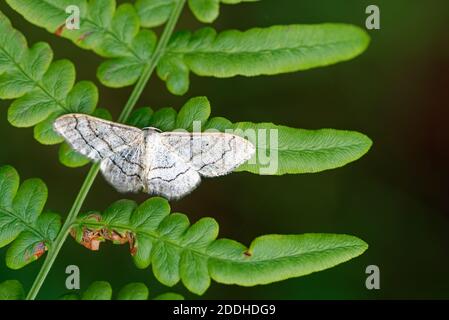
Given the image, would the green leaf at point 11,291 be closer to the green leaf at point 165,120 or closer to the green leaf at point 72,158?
the green leaf at point 72,158

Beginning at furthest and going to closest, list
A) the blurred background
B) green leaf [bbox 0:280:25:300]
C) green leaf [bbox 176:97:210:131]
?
1. the blurred background
2. green leaf [bbox 0:280:25:300]
3. green leaf [bbox 176:97:210:131]

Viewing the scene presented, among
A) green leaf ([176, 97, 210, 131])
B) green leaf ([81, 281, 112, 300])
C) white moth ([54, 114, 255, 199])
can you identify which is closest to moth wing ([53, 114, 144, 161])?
white moth ([54, 114, 255, 199])

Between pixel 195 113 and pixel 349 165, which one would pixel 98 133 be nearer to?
pixel 195 113

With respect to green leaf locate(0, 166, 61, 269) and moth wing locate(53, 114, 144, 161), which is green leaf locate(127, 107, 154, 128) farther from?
green leaf locate(0, 166, 61, 269)

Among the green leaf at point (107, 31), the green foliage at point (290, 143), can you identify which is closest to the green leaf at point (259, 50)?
the green leaf at point (107, 31)

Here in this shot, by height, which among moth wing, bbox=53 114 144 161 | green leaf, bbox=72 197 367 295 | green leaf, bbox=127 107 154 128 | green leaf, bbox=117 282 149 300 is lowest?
green leaf, bbox=117 282 149 300

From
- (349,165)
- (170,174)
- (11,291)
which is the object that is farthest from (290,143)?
(349,165)
